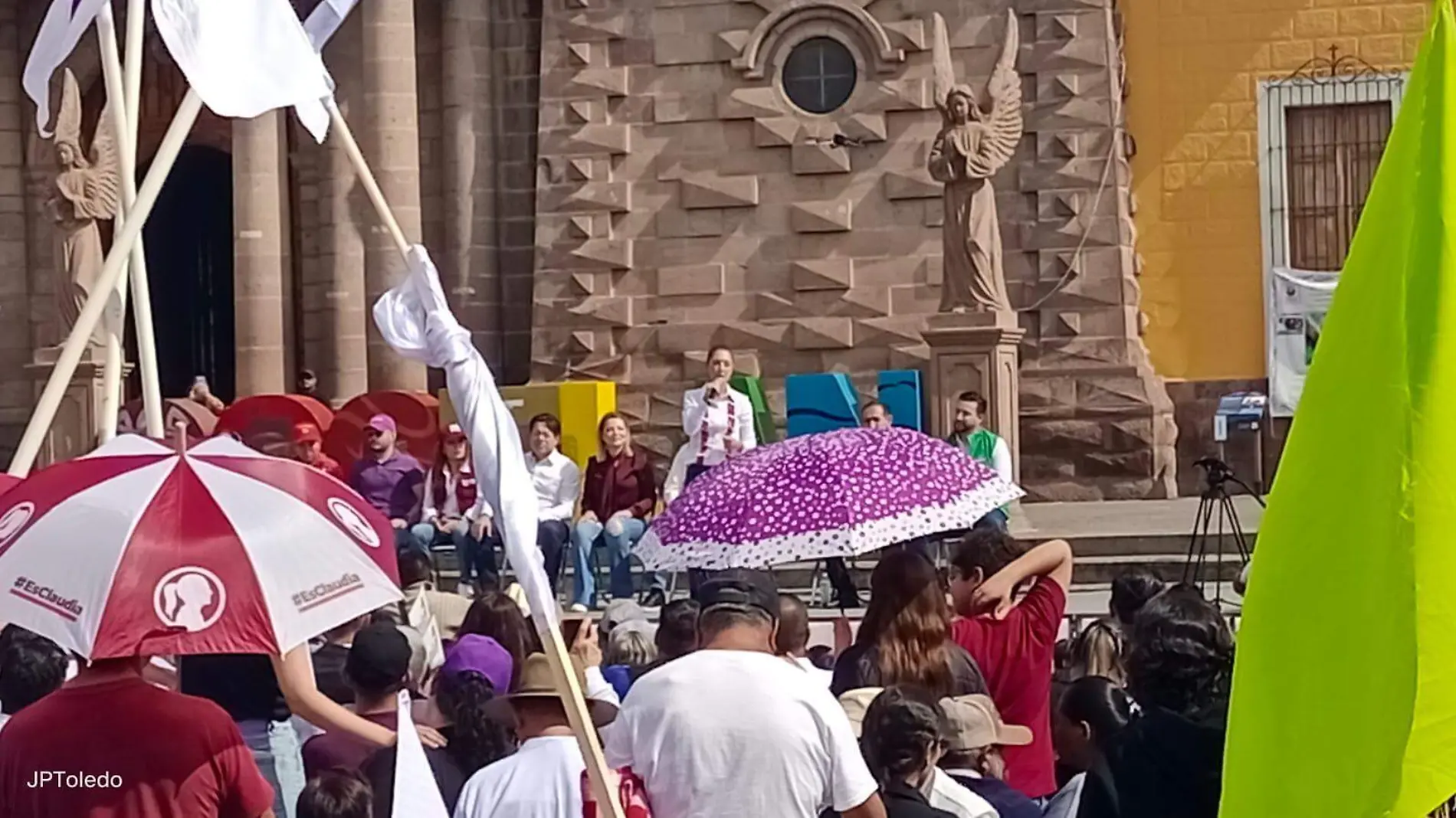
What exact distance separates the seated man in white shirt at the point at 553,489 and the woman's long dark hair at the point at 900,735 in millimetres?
10616

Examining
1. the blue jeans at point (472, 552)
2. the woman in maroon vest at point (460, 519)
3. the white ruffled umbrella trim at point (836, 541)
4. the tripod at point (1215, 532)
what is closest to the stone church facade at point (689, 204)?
the tripod at point (1215, 532)

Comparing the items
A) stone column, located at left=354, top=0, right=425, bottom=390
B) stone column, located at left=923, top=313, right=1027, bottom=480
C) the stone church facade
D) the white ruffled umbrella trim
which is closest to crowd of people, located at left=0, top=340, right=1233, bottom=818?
the white ruffled umbrella trim

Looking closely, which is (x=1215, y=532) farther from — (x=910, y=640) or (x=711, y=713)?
(x=711, y=713)

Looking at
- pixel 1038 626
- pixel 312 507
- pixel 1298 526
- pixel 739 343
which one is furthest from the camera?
pixel 739 343

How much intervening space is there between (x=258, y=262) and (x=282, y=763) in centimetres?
1611

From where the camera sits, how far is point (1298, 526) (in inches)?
122

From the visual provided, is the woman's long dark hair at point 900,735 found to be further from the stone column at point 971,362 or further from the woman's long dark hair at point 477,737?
the stone column at point 971,362

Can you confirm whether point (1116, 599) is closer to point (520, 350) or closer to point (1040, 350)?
point (1040, 350)

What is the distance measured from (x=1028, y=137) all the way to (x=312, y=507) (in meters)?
16.1

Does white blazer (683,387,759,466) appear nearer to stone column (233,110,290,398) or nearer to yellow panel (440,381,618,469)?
yellow panel (440,381,618,469)

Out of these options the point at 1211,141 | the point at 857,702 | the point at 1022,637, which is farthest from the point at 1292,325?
the point at 857,702

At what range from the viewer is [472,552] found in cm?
1650

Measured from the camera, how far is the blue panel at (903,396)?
2009cm

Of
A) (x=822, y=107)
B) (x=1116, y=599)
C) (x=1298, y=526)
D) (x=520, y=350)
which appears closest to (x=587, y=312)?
(x=520, y=350)
